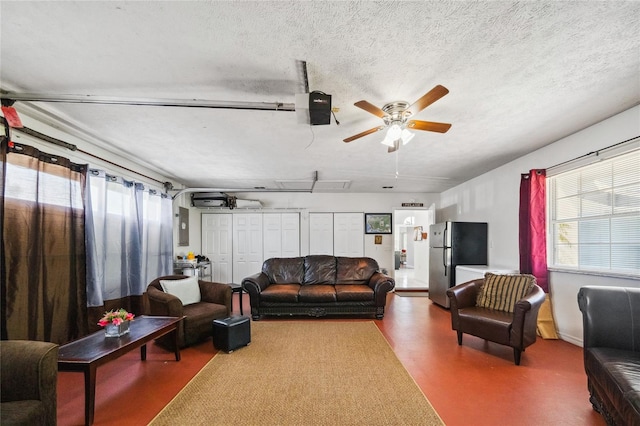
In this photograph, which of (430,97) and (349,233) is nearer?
(430,97)

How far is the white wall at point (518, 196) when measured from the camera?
9.04ft

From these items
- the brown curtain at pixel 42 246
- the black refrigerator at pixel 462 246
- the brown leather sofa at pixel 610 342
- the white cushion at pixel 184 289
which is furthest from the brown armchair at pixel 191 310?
the black refrigerator at pixel 462 246

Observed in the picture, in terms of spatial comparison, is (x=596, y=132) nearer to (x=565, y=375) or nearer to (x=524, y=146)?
(x=524, y=146)

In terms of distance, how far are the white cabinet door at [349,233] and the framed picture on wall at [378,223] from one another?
0.48 ft

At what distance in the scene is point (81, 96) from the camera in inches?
87.4

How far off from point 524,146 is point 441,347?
109 inches

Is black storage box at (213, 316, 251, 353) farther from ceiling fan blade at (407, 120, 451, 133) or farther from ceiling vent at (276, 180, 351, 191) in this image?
ceiling vent at (276, 180, 351, 191)

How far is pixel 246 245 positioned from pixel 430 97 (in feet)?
18.9

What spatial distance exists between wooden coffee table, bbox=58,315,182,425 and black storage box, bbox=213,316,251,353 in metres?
0.40

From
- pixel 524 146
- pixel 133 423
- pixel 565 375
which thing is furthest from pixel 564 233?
pixel 133 423

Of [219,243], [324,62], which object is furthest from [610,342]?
[219,243]

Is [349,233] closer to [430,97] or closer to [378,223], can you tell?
[378,223]

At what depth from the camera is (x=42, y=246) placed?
2.59 m

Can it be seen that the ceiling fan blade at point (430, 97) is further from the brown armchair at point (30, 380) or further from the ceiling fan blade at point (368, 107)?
the brown armchair at point (30, 380)
